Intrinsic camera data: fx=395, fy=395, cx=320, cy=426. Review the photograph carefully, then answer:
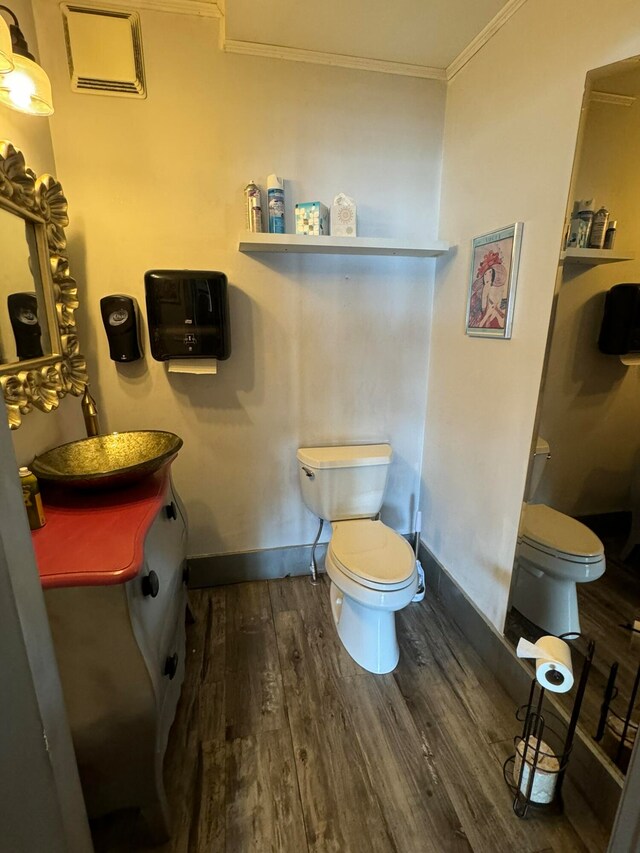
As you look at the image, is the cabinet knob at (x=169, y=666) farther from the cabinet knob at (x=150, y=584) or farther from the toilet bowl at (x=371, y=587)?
the toilet bowl at (x=371, y=587)

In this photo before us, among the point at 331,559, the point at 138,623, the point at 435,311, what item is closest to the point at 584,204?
the point at 435,311

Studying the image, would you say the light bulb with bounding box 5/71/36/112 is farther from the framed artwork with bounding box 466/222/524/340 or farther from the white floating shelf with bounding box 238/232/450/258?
the framed artwork with bounding box 466/222/524/340

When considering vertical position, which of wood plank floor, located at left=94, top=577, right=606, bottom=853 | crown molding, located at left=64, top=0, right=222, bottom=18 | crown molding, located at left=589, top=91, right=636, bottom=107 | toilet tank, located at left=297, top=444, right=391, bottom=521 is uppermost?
crown molding, located at left=64, top=0, right=222, bottom=18

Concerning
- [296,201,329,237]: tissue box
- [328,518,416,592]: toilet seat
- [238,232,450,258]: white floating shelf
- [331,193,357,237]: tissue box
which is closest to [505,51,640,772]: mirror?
[328,518,416,592]: toilet seat

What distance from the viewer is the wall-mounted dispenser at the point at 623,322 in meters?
1.10

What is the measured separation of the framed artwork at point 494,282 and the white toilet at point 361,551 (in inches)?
30.0

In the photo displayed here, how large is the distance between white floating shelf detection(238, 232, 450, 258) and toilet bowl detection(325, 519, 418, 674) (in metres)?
1.28

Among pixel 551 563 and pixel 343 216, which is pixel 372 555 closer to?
pixel 551 563

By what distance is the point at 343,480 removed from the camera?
1.96 meters

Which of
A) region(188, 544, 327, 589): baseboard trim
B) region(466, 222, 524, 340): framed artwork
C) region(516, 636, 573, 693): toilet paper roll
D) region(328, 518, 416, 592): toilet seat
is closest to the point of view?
region(516, 636, 573, 693): toilet paper roll

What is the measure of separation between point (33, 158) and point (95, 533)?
4.44ft

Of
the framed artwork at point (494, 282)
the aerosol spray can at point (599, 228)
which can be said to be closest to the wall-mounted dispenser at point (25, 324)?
the framed artwork at point (494, 282)

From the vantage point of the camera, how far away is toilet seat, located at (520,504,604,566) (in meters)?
1.31

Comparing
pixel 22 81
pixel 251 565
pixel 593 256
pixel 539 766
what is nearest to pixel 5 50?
pixel 22 81
